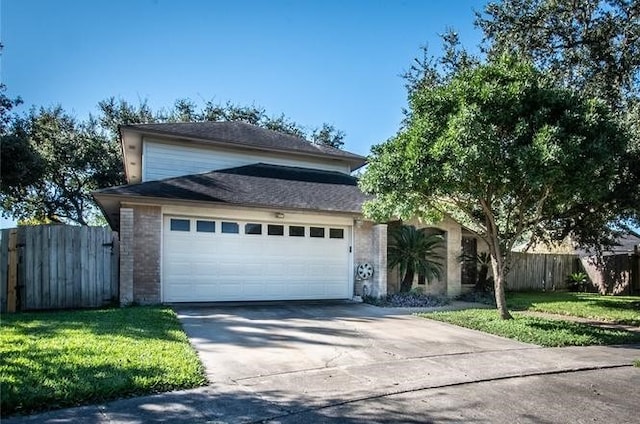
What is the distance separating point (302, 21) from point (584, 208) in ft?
27.6

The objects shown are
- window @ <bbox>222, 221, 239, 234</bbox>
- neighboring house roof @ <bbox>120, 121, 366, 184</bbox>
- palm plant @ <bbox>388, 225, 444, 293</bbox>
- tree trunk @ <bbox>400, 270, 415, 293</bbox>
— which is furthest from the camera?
neighboring house roof @ <bbox>120, 121, 366, 184</bbox>

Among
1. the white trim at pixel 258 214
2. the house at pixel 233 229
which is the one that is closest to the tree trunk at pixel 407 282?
the house at pixel 233 229

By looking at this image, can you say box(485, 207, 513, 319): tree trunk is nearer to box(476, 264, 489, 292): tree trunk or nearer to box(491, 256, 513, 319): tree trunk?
box(491, 256, 513, 319): tree trunk

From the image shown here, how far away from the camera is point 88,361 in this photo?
5355 mm

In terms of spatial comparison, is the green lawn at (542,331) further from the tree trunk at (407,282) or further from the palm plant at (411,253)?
the tree trunk at (407,282)

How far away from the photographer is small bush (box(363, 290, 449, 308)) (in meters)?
12.9

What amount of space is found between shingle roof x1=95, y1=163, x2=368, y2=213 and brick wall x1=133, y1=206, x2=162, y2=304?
0.60 metres

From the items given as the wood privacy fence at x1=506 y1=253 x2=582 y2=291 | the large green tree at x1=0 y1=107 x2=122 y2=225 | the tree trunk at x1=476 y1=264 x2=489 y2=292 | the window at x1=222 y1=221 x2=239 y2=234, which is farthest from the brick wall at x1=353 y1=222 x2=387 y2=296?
the large green tree at x1=0 y1=107 x2=122 y2=225

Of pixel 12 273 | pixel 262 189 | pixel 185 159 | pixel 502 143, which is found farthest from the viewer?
pixel 185 159

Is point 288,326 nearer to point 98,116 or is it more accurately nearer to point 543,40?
point 543,40

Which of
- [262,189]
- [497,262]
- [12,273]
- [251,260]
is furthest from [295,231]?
[12,273]

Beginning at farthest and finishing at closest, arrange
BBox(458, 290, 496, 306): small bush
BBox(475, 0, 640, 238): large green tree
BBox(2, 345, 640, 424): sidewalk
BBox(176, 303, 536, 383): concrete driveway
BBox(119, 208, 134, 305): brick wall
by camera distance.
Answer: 1. BBox(458, 290, 496, 306): small bush
2. BBox(475, 0, 640, 238): large green tree
3. BBox(119, 208, 134, 305): brick wall
4. BBox(176, 303, 536, 383): concrete driveway
5. BBox(2, 345, 640, 424): sidewalk

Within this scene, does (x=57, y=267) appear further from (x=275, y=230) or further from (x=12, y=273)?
(x=275, y=230)

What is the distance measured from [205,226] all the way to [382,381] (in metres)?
7.97
